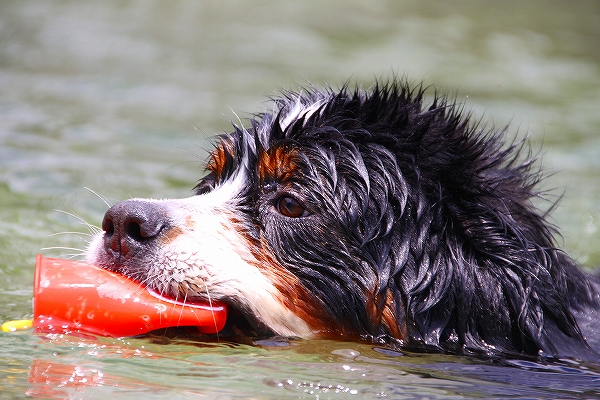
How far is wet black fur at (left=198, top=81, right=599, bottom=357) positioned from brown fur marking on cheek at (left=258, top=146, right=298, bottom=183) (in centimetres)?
3

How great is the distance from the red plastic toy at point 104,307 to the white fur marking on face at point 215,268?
0.31 feet

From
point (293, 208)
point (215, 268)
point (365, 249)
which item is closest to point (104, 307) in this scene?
point (215, 268)

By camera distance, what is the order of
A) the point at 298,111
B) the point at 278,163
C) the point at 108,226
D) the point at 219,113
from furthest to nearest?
the point at 219,113 → the point at 298,111 → the point at 278,163 → the point at 108,226

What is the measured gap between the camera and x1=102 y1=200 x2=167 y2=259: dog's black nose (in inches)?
187

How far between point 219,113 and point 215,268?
6.38m

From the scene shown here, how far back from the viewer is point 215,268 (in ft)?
15.6

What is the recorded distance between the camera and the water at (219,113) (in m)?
4.38

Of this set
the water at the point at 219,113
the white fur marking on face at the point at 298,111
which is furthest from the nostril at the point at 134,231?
the white fur marking on face at the point at 298,111

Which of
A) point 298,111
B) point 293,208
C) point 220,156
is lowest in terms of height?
point 293,208

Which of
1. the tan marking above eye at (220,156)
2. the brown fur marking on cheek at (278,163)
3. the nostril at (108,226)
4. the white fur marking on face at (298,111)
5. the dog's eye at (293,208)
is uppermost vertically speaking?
the white fur marking on face at (298,111)

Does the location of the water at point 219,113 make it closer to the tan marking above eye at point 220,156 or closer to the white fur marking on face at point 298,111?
the tan marking above eye at point 220,156

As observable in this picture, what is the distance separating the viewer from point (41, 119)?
1025 cm

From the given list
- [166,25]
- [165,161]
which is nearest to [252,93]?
[165,161]

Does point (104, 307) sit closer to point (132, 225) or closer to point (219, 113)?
point (132, 225)
